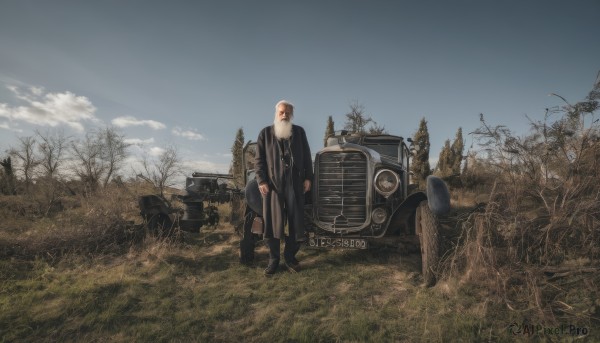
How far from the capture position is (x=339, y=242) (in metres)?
4.29

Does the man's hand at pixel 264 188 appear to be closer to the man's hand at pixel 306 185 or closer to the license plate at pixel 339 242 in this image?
the man's hand at pixel 306 185

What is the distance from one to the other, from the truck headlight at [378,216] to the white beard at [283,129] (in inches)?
64.8

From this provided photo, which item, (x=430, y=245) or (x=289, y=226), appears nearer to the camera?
(x=430, y=245)

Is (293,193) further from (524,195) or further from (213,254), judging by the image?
(524,195)

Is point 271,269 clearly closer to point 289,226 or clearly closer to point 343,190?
point 289,226

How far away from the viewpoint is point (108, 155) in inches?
1042

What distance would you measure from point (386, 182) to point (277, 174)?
156 cm

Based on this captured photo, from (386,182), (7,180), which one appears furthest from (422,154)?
(7,180)

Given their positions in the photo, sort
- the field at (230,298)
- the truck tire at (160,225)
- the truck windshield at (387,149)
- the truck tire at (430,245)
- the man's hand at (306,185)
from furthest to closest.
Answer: the truck windshield at (387,149) < the truck tire at (160,225) < the man's hand at (306,185) < the truck tire at (430,245) < the field at (230,298)

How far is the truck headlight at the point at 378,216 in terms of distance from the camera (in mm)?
4422

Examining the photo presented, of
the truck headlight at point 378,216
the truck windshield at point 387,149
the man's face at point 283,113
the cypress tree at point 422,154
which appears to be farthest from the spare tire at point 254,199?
the cypress tree at point 422,154

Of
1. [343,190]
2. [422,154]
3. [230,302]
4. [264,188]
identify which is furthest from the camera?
[422,154]

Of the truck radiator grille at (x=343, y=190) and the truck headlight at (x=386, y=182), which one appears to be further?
the truck radiator grille at (x=343, y=190)

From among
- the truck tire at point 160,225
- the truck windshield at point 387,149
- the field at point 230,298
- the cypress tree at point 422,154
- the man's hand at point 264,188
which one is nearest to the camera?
the field at point 230,298
